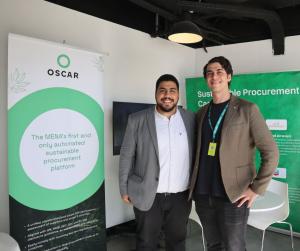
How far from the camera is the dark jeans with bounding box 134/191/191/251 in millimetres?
2258

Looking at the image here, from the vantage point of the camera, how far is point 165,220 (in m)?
2.36

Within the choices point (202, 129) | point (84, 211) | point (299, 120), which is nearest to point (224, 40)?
point (299, 120)

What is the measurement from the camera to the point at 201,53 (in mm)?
4945

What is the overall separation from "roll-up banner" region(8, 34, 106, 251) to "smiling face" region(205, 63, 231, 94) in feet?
4.16

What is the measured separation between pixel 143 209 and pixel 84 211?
0.82m

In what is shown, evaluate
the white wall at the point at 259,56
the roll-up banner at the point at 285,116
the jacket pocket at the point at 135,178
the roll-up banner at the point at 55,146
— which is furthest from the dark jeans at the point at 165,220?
the white wall at the point at 259,56

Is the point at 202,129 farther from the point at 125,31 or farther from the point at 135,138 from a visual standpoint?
the point at 125,31

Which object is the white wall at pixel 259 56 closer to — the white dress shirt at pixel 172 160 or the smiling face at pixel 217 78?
the smiling face at pixel 217 78

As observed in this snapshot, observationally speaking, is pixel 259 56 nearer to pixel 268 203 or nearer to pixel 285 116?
pixel 285 116

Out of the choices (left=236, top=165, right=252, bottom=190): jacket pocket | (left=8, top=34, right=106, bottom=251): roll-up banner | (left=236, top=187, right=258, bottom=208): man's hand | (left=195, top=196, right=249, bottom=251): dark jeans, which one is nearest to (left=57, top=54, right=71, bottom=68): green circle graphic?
(left=8, top=34, right=106, bottom=251): roll-up banner

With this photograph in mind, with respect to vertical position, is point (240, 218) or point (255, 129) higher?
point (255, 129)

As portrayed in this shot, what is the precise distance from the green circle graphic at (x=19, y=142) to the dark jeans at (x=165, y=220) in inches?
27.3

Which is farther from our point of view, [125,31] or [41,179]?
[125,31]

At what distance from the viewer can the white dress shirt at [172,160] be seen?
2.22 meters
